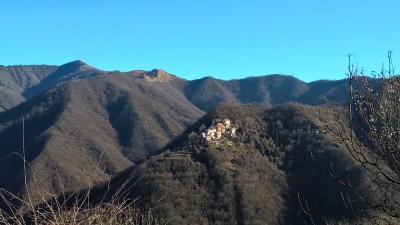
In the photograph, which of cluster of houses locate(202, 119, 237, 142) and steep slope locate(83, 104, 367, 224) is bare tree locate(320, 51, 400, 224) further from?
cluster of houses locate(202, 119, 237, 142)

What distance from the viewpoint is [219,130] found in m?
91.4

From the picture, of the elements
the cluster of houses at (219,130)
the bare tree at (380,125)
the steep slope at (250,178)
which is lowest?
the steep slope at (250,178)

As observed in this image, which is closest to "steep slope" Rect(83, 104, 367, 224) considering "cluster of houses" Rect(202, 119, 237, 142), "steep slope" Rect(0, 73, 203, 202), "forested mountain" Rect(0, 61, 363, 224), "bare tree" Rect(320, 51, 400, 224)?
"forested mountain" Rect(0, 61, 363, 224)

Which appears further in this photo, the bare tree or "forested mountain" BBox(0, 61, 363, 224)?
"forested mountain" BBox(0, 61, 363, 224)

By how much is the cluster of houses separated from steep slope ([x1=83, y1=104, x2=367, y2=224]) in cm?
165

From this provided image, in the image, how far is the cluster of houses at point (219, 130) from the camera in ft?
286

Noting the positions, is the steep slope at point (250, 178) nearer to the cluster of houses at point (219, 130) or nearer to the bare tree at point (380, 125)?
the cluster of houses at point (219, 130)

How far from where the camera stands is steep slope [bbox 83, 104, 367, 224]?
6112 cm

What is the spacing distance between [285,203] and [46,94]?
149 m

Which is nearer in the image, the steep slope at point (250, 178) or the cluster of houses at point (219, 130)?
the steep slope at point (250, 178)

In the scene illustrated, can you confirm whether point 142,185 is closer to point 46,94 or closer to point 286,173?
point 286,173

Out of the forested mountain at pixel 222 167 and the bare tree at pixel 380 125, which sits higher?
the bare tree at pixel 380 125

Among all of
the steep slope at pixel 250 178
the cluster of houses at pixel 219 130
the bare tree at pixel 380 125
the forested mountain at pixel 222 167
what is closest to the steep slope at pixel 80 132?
the forested mountain at pixel 222 167

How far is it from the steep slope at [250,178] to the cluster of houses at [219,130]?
1.65 m
